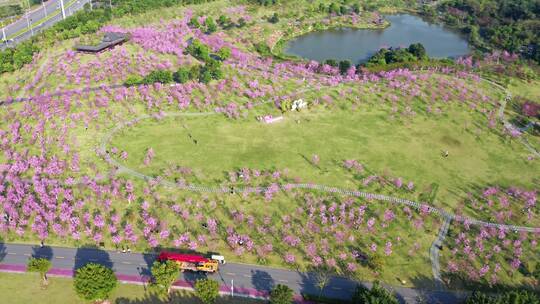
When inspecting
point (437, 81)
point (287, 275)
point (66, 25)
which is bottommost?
point (287, 275)

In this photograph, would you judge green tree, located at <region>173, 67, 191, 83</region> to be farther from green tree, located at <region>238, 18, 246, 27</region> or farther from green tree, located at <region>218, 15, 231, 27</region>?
green tree, located at <region>238, 18, 246, 27</region>

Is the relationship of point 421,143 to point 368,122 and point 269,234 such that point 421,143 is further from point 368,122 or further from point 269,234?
point 269,234

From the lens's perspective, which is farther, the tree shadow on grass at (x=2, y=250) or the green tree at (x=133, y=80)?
the green tree at (x=133, y=80)

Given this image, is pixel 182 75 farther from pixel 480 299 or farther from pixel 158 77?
pixel 480 299

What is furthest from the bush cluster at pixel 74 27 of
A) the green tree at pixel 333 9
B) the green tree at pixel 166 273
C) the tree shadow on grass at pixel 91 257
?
the green tree at pixel 166 273

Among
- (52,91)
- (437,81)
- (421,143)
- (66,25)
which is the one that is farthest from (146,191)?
(66,25)

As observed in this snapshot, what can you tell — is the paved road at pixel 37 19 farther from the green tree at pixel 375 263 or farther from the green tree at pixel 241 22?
the green tree at pixel 375 263

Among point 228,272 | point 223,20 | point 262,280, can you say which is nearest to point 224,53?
point 223,20
